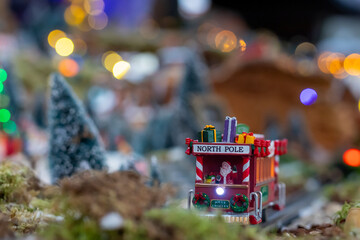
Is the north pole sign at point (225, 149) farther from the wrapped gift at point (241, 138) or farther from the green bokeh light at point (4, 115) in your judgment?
the green bokeh light at point (4, 115)

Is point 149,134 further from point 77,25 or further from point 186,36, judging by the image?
point 77,25

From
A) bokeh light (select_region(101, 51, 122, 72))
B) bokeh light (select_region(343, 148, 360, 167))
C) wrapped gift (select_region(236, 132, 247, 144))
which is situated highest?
bokeh light (select_region(101, 51, 122, 72))

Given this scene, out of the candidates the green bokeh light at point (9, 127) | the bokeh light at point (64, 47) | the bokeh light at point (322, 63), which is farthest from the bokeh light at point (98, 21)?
the green bokeh light at point (9, 127)

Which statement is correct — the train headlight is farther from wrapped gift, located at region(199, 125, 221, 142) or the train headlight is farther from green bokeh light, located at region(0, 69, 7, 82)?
green bokeh light, located at region(0, 69, 7, 82)

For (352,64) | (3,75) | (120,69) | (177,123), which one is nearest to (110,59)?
(120,69)

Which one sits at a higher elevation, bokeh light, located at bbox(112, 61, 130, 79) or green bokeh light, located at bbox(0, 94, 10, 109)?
bokeh light, located at bbox(112, 61, 130, 79)

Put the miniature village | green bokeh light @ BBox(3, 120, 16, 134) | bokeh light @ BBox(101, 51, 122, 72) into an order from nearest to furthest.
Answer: the miniature village, green bokeh light @ BBox(3, 120, 16, 134), bokeh light @ BBox(101, 51, 122, 72)

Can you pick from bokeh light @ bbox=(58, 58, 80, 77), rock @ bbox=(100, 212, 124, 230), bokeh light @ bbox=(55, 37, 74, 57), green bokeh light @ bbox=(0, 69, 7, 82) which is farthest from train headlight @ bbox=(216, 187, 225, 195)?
bokeh light @ bbox=(55, 37, 74, 57)
